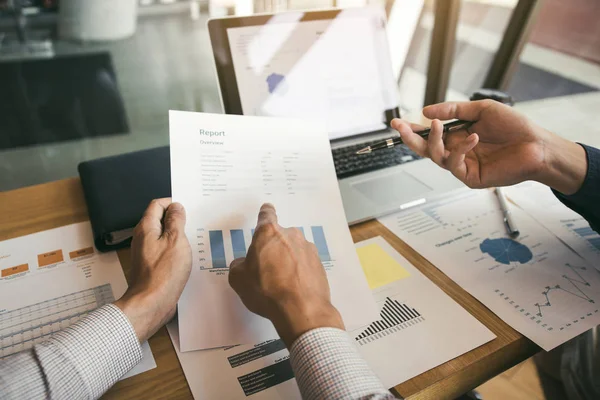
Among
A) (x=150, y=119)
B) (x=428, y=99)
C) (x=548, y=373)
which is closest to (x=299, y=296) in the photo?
(x=548, y=373)

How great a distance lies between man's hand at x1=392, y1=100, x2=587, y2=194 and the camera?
0.80m

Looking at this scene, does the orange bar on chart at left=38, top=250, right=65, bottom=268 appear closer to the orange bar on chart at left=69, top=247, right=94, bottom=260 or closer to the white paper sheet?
the orange bar on chart at left=69, top=247, right=94, bottom=260

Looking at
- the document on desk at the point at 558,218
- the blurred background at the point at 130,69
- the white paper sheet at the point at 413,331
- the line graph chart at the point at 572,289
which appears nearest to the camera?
the white paper sheet at the point at 413,331

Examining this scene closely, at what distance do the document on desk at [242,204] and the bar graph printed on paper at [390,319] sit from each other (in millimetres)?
18

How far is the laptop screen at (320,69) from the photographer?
938 mm

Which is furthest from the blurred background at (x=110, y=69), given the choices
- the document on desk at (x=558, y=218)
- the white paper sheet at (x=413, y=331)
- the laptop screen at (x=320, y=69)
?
the white paper sheet at (x=413, y=331)

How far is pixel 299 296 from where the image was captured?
0.56 metres

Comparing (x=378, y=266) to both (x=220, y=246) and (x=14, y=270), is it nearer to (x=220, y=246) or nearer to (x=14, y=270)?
(x=220, y=246)

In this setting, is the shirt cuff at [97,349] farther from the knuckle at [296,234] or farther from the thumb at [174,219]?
the knuckle at [296,234]

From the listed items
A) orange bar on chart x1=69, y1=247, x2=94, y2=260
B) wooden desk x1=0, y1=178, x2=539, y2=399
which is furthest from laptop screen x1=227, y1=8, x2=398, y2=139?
orange bar on chart x1=69, y1=247, x2=94, y2=260

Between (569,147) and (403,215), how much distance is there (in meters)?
0.33

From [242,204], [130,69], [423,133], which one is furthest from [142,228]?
[130,69]

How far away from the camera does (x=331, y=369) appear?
0.51 metres

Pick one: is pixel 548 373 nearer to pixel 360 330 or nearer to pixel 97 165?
pixel 360 330
